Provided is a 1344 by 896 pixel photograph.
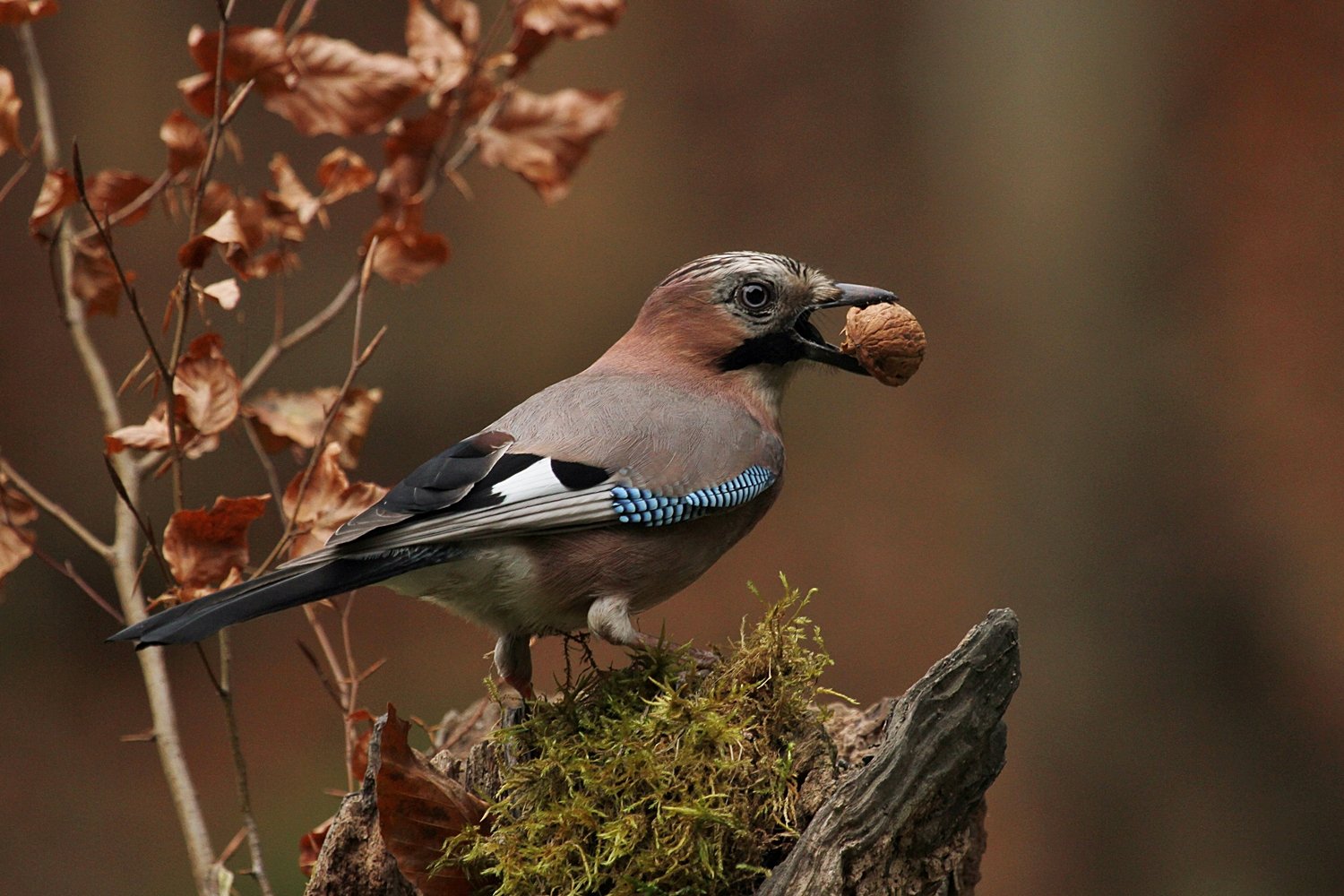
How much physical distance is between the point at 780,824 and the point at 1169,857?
495 centimetres

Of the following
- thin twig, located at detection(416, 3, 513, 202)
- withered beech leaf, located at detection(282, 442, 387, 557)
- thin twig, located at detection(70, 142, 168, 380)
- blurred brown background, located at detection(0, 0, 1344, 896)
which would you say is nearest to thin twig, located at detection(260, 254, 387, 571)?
withered beech leaf, located at detection(282, 442, 387, 557)

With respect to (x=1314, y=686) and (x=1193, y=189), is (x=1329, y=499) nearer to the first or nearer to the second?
(x=1314, y=686)

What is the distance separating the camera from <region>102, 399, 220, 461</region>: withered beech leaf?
299 cm

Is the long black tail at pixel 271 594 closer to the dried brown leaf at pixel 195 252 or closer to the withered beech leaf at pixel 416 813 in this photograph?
the withered beech leaf at pixel 416 813

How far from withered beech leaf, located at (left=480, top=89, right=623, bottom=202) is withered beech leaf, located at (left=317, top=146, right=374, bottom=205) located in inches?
15.0

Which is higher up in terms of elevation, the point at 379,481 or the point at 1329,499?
the point at 1329,499

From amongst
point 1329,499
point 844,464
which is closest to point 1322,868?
point 1329,499

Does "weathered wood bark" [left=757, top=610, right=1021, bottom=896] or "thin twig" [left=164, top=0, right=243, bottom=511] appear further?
"thin twig" [left=164, top=0, right=243, bottom=511]

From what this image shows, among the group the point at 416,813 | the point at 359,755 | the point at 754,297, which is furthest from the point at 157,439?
the point at 754,297

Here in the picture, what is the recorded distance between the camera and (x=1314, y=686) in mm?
6773

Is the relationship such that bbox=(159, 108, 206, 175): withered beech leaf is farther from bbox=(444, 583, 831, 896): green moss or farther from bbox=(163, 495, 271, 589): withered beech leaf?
bbox=(444, 583, 831, 896): green moss

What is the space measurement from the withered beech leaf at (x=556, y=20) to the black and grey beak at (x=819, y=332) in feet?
2.98

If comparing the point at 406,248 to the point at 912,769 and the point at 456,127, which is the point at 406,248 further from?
the point at 912,769

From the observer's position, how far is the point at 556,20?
3.39 m
